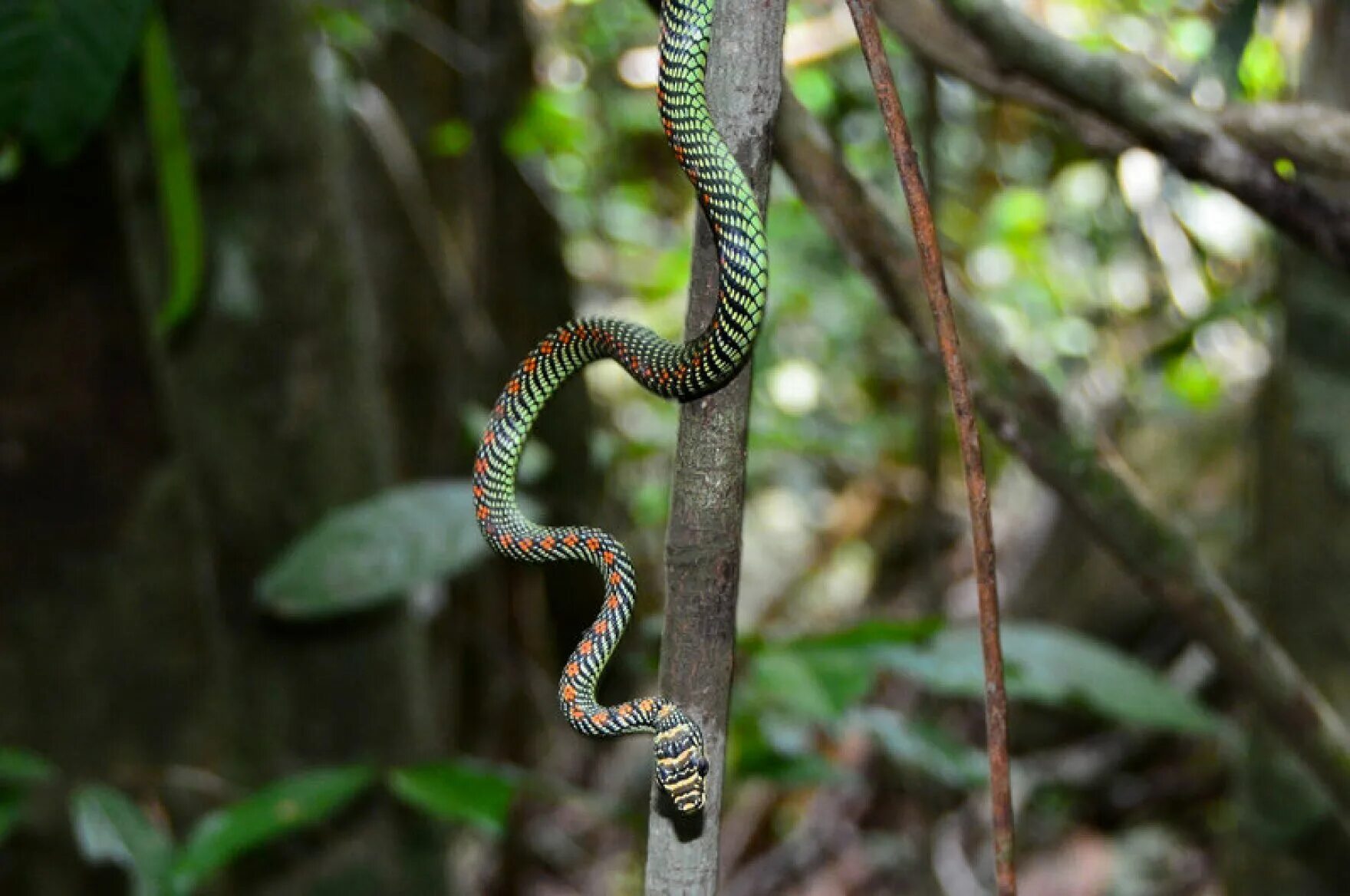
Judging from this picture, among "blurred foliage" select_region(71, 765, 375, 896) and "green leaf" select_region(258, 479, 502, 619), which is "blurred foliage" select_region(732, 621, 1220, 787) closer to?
"green leaf" select_region(258, 479, 502, 619)

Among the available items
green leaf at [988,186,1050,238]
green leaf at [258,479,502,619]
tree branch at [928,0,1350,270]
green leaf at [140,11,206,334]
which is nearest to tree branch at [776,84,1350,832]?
tree branch at [928,0,1350,270]

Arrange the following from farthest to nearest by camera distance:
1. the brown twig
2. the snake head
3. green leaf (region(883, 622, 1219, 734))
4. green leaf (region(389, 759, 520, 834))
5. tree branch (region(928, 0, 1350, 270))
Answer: green leaf (region(883, 622, 1219, 734)) → green leaf (region(389, 759, 520, 834)) → tree branch (region(928, 0, 1350, 270)) → the snake head → the brown twig

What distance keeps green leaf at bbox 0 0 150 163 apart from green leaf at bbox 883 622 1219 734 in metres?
1.53

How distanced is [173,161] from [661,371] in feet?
4.40

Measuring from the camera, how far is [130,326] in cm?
370

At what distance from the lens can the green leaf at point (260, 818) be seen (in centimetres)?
191

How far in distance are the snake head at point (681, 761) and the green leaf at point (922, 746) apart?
140 cm

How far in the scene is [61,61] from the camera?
1.74 meters

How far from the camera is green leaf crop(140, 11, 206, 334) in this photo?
2061mm

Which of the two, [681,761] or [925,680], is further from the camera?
[925,680]

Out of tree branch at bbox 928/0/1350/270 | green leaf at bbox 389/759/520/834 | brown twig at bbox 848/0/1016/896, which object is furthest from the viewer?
green leaf at bbox 389/759/520/834

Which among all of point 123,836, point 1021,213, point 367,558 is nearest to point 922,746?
point 367,558

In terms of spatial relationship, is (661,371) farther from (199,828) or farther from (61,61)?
(199,828)

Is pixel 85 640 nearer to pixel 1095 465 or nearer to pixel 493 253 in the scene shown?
pixel 493 253
